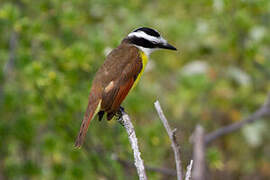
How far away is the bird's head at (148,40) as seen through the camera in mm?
4648

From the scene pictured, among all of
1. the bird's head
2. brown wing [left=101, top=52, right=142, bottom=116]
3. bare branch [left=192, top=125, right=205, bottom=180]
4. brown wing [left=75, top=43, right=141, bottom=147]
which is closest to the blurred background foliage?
the bird's head

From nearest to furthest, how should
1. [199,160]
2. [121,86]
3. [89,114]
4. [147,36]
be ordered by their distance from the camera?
[199,160] → [89,114] → [121,86] → [147,36]

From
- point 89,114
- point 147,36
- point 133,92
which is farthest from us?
point 133,92

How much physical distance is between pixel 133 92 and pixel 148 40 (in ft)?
4.57

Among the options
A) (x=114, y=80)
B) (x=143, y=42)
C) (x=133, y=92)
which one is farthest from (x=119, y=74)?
(x=133, y=92)

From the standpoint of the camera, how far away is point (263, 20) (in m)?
7.44

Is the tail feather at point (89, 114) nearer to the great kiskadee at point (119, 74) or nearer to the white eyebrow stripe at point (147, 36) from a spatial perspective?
the great kiskadee at point (119, 74)

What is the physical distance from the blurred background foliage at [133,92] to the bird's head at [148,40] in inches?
24.4

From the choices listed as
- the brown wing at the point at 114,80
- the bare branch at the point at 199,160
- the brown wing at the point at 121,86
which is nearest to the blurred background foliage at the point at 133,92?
the brown wing at the point at 114,80

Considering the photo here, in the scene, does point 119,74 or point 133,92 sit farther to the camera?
point 133,92

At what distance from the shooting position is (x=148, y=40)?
15.3 ft

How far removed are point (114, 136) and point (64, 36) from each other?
4.62 feet

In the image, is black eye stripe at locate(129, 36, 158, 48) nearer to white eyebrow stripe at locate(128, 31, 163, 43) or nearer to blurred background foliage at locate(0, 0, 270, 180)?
white eyebrow stripe at locate(128, 31, 163, 43)

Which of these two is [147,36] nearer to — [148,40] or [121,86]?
[148,40]
